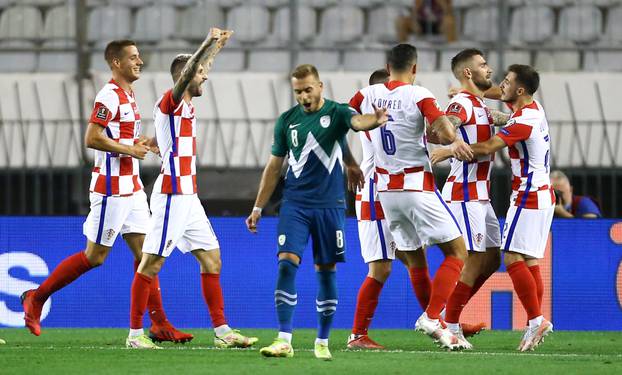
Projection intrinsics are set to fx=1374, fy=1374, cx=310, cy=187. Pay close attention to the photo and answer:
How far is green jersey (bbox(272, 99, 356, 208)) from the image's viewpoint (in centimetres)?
850

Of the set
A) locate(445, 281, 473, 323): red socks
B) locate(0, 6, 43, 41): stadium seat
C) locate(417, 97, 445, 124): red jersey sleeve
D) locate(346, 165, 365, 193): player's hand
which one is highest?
locate(0, 6, 43, 41): stadium seat

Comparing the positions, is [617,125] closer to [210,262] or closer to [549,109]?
[549,109]

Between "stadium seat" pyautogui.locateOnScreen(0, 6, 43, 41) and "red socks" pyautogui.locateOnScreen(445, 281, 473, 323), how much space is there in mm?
8399

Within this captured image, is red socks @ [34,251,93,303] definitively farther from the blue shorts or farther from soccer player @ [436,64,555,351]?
soccer player @ [436,64,555,351]

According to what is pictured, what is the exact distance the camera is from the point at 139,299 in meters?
9.44

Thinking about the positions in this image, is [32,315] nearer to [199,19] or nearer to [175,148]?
[175,148]

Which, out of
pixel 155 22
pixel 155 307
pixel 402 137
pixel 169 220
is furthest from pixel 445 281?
pixel 155 22

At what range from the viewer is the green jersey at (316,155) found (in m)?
8.50

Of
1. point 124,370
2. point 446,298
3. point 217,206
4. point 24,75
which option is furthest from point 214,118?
point 124,370

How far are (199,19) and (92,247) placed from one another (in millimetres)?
6832

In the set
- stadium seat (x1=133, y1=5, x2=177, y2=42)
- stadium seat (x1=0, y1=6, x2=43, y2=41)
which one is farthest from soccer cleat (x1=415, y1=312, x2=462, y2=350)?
stadium seat (x1=0, y1=6, x2=43, y2=41)

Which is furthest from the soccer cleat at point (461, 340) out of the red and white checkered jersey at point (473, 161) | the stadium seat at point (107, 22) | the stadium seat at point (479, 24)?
the stadium seat at point (107, 22)

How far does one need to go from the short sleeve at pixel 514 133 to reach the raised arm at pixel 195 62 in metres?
2.14

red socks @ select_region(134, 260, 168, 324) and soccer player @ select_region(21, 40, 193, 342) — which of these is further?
red socks @ select_region(134, 260, 168, 324)
